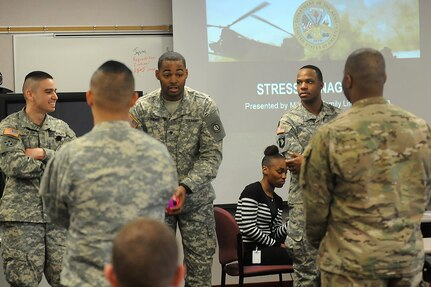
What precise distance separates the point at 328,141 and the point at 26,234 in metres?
2.28

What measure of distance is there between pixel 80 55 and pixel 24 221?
2.64 m

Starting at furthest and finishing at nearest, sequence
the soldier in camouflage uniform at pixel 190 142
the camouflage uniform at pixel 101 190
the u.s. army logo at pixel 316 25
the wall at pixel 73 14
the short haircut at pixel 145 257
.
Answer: the u.s. army logo at pixel 316 25
the wall at pixel 73 14
the soldier in camouflage uniform at pixel 190 142
the camouflage uniform at pixel 101 190
the short haircut at pixel 145 257

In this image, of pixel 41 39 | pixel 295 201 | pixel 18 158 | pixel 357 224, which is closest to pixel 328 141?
pixel 357 224

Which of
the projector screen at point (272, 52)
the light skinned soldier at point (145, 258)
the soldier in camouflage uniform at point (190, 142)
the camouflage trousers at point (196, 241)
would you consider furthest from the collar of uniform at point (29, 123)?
the light skinned soldier at point (145, 258)

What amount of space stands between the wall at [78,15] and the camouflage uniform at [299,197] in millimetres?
2278

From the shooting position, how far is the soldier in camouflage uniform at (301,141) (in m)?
4.34

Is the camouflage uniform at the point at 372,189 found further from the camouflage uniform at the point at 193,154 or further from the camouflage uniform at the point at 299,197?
the camouflage uniform at the point at 299,197

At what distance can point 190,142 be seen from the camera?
4090 millimetres

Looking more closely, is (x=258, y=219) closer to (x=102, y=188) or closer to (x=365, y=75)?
(x=365, y=75)

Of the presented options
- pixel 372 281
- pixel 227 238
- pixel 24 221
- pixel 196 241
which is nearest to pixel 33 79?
pixel 24 221

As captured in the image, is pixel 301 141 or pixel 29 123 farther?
pixel 301 141

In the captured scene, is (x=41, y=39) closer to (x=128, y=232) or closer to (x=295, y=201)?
(x=295, y=201)

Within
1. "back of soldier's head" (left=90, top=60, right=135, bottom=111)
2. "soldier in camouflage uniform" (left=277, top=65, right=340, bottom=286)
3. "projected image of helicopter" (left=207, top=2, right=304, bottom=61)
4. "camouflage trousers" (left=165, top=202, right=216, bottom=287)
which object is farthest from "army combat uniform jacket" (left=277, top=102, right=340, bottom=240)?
"projected image of helicopter" (left=207, top=2, right=304, bottom=61)

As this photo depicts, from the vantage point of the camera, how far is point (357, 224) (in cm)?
268
